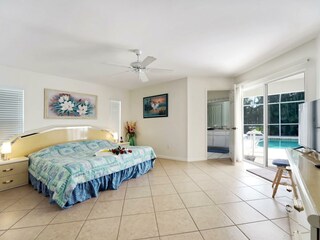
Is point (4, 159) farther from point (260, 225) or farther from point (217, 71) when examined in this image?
point (217, 71)

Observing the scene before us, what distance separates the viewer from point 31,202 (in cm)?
260

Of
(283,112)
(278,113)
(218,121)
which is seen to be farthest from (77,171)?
(218,121)

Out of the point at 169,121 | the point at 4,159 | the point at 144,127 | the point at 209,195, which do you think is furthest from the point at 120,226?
the point at 144,127

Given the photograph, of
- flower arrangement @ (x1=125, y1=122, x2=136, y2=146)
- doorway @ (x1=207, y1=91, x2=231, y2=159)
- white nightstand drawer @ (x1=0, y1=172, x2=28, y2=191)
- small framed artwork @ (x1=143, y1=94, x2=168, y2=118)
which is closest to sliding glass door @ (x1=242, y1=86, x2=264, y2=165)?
doorway @ (x1=207, y1=91, x2=231, y2=159)

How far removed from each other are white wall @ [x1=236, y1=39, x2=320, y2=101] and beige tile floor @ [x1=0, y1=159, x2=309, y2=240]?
1.85 m

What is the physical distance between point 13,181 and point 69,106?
2112 millimetres

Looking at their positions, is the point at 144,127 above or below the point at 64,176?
above

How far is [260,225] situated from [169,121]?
3813 millimetres

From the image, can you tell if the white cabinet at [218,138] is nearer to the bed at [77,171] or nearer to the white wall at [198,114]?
the white wall at [198,114]

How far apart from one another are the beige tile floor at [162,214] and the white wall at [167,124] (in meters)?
2.01

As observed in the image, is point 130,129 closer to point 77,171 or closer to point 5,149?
point 5,149

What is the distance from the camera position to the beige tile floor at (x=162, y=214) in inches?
71.8

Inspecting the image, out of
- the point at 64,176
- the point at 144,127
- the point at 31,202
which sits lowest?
the point at 31,202

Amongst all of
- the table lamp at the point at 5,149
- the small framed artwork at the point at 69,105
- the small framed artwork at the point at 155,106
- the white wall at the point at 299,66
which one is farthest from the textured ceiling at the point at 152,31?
the small framed artwork at the point at 155,106
